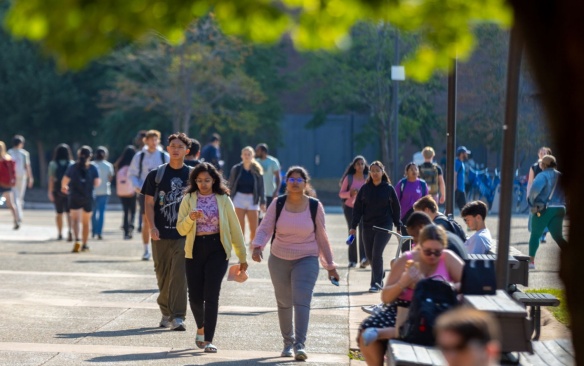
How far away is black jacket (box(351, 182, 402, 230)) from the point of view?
15039mm

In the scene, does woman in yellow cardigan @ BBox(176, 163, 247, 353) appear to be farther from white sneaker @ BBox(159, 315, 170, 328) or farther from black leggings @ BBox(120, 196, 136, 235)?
black leggings @ BBox(120, 196, 136, 235)

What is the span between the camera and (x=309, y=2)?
187 inches

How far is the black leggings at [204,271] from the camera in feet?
34.8

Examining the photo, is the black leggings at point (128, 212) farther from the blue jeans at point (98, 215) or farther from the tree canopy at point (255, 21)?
the tree canopy at point (255, 21)

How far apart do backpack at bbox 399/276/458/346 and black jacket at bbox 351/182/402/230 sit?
7303 millimetres

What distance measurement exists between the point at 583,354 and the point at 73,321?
28.2 ft

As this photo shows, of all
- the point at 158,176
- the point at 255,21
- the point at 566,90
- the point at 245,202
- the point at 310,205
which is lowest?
the point at 245,202

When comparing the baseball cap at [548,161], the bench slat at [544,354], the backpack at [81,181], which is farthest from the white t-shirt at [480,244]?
the backpack at [81,181]

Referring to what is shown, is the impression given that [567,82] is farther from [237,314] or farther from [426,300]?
[237,314]

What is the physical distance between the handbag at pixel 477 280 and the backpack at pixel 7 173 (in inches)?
665

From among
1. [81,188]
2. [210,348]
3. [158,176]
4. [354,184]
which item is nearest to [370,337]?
[210,348]

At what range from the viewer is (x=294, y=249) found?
34.5ft

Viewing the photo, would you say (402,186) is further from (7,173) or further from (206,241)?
(7,173)

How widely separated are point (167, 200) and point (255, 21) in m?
7.45
